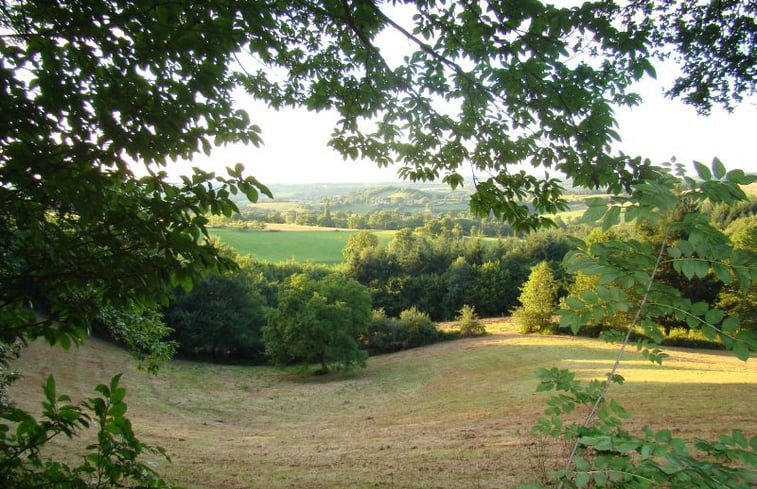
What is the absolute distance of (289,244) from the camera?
6347cm

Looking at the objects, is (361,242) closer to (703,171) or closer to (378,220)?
(378,220)

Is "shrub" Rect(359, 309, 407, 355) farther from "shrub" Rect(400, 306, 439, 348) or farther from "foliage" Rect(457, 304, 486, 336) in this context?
"foliage" Rect(457, 304, 486, 336)

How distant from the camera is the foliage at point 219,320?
32719 millimetres

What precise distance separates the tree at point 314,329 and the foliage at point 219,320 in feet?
15.9

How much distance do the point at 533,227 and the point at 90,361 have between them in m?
30.8

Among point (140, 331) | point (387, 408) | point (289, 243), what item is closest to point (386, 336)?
point (387, 408)

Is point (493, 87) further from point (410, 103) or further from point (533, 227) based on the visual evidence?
point (533, 227)

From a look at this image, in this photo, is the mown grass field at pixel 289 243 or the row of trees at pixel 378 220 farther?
the row of trees at pixel 378 220

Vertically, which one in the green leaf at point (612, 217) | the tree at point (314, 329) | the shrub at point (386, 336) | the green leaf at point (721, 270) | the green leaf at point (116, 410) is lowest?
the shrub at point (386, 336)

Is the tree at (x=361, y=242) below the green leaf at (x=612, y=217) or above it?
below

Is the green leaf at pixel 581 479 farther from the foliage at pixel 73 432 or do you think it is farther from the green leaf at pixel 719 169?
the foliage at pixel 73 432

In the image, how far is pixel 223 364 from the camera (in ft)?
111

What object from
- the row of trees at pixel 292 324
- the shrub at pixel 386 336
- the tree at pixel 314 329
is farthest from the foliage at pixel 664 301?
the shrub at pixel 386 336

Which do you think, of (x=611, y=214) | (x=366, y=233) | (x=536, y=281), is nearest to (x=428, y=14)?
(x=611, y=214)
